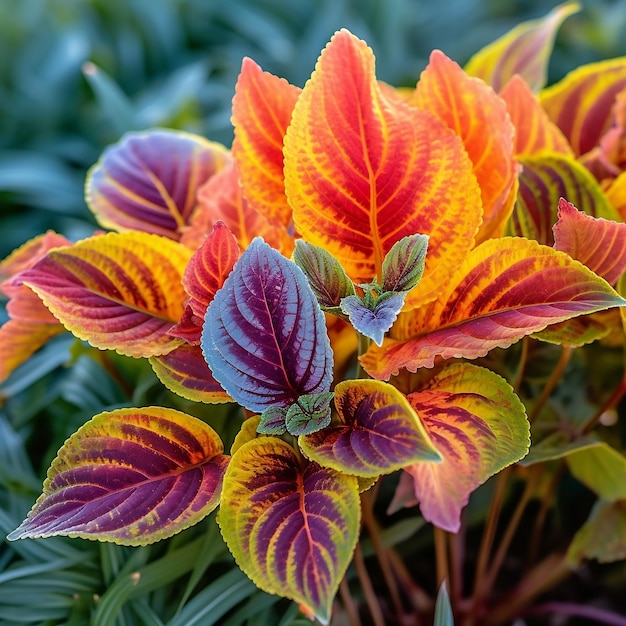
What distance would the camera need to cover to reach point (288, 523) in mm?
377

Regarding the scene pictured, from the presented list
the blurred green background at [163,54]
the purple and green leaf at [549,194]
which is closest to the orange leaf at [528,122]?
the purple and green leaf at [549,194]

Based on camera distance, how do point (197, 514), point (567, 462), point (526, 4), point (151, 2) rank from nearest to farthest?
point (197, 514), point (567, 462), point (151, 2), point (526, 4)

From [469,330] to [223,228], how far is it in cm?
14

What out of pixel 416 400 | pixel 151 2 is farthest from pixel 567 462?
pixel 151 2

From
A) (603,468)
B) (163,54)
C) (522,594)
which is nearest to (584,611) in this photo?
(522,594)

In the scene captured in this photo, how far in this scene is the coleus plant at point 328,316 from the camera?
37cm

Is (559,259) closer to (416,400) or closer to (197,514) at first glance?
(416,400)

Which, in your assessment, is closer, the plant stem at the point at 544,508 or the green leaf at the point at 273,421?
the green leaf at the point at 273,421

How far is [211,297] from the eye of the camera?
417mm

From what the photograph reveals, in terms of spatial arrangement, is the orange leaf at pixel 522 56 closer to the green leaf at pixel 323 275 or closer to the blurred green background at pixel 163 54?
the green leaf at pixel 323 275

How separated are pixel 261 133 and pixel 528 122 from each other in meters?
0.20

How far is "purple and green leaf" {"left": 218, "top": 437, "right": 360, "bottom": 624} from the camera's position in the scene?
35cm

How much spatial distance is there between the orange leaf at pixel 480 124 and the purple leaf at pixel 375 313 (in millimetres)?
Result: 107

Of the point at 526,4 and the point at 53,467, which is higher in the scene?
the point at 526,4
